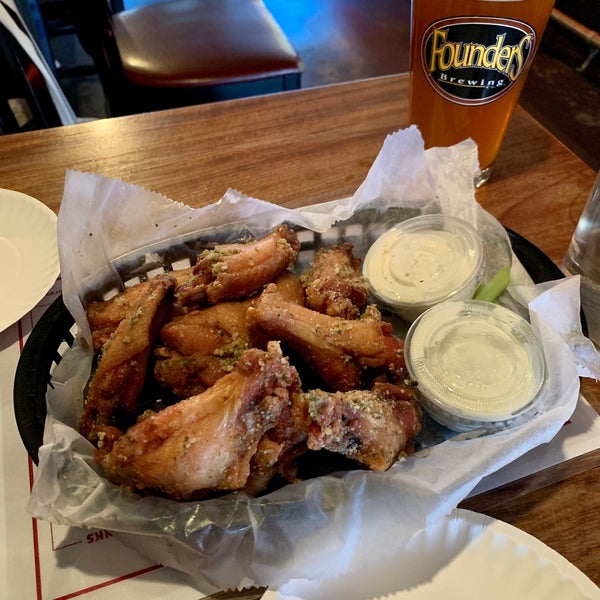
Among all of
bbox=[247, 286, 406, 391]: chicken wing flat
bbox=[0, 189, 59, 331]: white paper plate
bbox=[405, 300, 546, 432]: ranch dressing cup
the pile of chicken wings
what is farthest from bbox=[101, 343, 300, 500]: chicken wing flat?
bbox=[0, 189, 59, 331]: white paper plate

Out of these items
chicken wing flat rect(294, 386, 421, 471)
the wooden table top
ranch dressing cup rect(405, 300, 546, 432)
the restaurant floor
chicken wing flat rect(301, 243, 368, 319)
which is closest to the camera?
chicken wing flat rect(294, 386, 421, 471)

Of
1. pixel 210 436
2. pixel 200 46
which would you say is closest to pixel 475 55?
pixel 210 436

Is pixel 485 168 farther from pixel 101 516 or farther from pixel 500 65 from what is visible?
pixel 101 516

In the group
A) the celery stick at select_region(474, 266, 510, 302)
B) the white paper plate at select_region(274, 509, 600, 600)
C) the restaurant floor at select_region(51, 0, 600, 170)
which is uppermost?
the celery stick at select_region(474, 266, 510, 302)

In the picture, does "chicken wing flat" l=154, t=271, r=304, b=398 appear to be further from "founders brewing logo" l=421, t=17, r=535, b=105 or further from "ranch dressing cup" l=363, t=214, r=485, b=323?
"founders brewing logo" l=421, t=17, r=535, b=105


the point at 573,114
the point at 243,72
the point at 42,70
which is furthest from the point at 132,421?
the point at 573,114

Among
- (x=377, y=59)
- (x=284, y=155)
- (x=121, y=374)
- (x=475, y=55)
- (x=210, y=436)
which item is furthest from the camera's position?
(x=377, y=59)

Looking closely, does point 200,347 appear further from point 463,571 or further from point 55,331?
point 463,571
